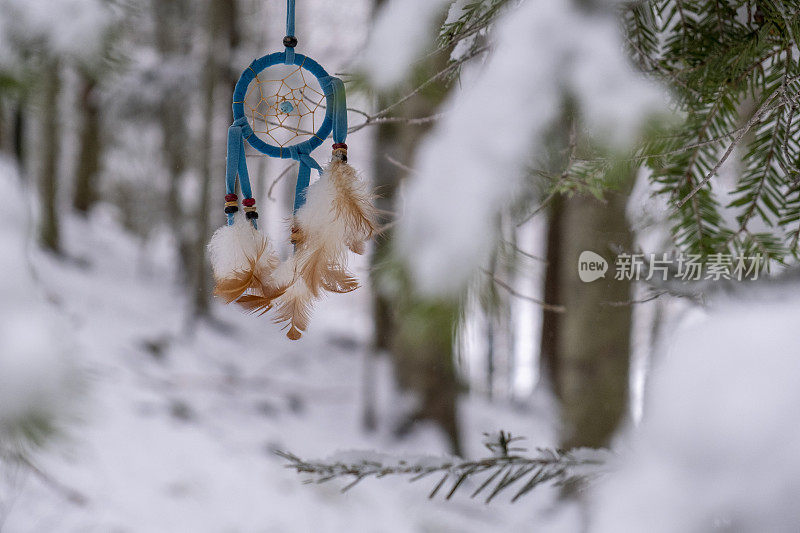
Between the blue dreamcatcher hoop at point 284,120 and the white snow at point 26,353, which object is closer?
the blue dreamcatcher hoop at point 284,120

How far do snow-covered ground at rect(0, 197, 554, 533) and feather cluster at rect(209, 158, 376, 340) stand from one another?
1.06 feet

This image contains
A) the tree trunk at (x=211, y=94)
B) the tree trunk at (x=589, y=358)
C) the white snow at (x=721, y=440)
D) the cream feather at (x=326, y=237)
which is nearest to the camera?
the white snow at (x=721, y=440)

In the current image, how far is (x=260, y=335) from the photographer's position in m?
3.15

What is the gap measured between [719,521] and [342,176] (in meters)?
0.34

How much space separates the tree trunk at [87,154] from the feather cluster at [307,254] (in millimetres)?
2853

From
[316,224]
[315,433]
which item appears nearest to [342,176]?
[316,224]

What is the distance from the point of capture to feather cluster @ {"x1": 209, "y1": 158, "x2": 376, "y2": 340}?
45 centimetres

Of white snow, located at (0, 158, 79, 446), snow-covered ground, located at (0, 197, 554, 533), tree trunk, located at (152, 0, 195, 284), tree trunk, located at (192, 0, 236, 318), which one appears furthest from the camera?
tree trunk, located at (152, 0, 195, 284)

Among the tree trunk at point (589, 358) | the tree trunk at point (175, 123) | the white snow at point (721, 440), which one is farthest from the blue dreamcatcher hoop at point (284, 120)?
the tree trunk at point (175, 123)

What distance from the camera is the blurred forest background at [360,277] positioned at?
338 mm

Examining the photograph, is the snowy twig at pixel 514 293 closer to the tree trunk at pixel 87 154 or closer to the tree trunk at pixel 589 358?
the tree trunk at pixel 589 358

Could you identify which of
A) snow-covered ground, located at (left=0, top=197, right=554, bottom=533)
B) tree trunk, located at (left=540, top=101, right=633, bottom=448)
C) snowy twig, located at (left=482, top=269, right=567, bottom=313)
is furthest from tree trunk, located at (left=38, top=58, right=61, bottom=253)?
snowy twig, located at (left=482, top=269, right=567, bottom=313)

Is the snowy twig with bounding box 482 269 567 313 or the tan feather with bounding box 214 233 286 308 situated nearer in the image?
the snowy twig with bounding box 482 269 567 313

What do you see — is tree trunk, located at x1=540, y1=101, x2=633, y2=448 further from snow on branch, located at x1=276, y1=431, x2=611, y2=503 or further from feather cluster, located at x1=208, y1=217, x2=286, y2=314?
feather cluster, located at x1=208, y1=217, x2=286, y2=314
